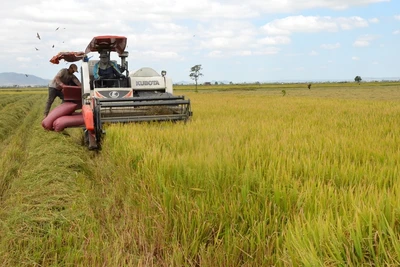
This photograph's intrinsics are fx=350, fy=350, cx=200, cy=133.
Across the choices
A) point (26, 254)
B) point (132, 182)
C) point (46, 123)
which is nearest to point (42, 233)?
point (26, 254)

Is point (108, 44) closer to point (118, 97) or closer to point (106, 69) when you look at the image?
point (106, 69)

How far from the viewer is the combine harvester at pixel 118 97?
6.41 meters

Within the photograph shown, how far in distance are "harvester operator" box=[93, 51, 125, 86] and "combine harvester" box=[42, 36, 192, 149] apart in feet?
0.28

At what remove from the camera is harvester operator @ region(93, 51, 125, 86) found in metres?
8.16

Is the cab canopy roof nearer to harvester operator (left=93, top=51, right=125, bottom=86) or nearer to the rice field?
harvester operator (left=93, top=51, right=125, bottom=86)

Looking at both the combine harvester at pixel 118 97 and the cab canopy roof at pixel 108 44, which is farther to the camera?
the cab canopy roof at pixel 108 44

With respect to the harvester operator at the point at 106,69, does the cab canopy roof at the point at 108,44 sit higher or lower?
higher

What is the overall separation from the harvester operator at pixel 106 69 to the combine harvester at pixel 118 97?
86mm

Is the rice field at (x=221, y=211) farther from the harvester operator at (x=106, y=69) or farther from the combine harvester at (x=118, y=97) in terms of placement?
the harvester operator at (x=106, y=69)

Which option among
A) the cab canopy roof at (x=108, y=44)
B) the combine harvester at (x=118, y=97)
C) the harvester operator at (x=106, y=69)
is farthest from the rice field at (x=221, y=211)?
the harvester operator at (x=106, y=69)

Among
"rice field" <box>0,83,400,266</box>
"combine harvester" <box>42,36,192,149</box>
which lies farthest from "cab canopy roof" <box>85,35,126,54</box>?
"rice field" <box>0,83,400,266</box>

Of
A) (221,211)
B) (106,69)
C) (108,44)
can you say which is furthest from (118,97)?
(221,211)

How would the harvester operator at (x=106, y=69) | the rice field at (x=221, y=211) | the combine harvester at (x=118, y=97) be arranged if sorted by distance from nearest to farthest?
1. the rice field at (x=221, y=211)
2. the combine harvester at (x=118, y=97)
3. the harvester operator at (x=106, y=69)

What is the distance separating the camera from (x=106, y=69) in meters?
8.24
